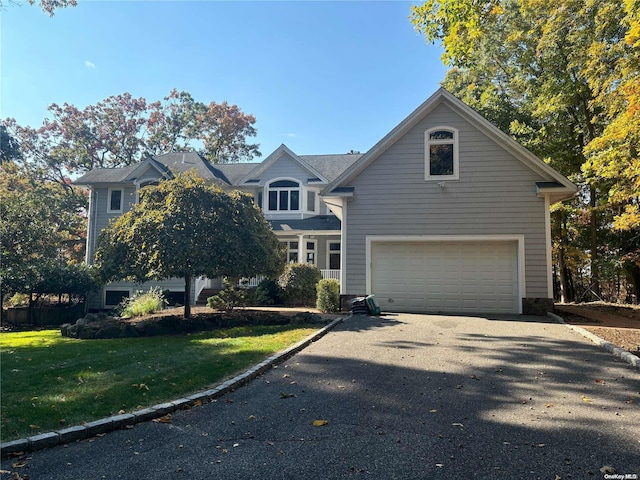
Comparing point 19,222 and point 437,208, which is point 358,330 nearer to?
point 437,208

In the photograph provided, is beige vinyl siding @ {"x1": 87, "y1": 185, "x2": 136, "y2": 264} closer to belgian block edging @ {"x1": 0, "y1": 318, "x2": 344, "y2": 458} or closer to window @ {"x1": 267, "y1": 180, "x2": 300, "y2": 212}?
window @ {"x1": 267, "y1": 180, "x2": 300, "y2": 212}

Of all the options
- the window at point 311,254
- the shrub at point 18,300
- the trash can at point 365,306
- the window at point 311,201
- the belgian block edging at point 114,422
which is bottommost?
the belgian block edging at point 114,422

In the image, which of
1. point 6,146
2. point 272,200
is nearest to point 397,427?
point 6,146

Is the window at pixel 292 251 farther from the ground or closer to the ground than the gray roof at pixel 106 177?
closer to the ground

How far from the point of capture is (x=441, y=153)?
559 inches

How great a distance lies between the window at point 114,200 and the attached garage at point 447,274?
15439 mm

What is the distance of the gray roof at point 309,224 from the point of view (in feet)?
68.0

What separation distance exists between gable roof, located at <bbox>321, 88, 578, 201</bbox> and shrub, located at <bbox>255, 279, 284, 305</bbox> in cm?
514

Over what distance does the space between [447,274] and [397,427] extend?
33.3 feet

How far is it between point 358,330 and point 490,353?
3202 mm

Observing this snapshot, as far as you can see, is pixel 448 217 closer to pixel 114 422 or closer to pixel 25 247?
pixel 114 422

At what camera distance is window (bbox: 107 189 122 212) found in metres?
23.2

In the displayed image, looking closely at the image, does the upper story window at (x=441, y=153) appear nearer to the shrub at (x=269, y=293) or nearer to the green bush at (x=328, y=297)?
the green bush at (x=328, y=297)

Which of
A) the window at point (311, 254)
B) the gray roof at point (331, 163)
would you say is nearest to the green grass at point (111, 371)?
the window at point (311, 254)
